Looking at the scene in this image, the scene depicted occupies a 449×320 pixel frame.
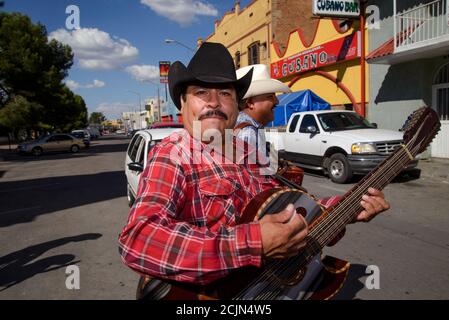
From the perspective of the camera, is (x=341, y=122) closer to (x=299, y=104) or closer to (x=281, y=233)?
(x=299, y=104)

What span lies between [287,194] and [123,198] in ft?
23.6

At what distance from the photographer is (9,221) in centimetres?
652

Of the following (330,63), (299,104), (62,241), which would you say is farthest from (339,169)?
(330,63)

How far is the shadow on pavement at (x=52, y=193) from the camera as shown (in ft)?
23.8

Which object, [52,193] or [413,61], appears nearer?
[52,193]

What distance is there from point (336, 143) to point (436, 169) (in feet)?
10.3

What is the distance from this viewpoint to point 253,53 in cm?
2477

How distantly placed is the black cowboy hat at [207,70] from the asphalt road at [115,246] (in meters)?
2.57

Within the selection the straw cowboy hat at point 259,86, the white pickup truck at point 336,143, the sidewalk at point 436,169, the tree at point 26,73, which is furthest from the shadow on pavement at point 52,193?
the tree at point 26,73

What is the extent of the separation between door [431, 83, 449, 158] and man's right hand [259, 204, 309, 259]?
12.2 m

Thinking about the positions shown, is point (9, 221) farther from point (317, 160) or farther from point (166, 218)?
point (317, 160)

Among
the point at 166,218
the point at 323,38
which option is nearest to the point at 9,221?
the point at 166,218

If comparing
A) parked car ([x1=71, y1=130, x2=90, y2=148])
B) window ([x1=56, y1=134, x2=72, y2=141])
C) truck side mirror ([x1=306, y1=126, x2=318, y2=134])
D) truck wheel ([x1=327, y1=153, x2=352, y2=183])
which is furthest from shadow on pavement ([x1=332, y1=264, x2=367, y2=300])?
parked car ([x1=71, y1=130, x2=90, y2=148])
